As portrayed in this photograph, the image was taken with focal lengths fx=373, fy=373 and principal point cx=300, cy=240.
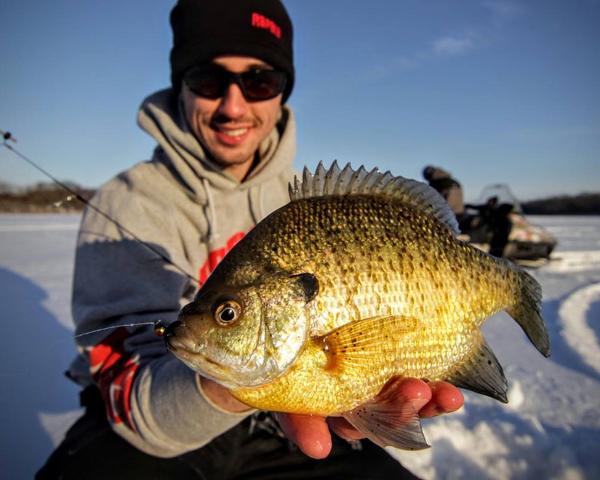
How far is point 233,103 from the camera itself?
7.50 ft

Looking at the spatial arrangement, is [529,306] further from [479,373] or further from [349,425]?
[349,425]

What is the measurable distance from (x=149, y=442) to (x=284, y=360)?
107cm

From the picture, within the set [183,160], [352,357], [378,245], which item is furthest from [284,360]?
[183,160]

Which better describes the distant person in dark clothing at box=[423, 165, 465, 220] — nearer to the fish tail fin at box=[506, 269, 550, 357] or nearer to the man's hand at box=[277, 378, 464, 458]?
the fish tail fin at box=[506, 269, 550, 357]

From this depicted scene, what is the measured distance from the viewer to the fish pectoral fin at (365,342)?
1.11 metres

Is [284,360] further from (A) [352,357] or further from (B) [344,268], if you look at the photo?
(B) [344,268]

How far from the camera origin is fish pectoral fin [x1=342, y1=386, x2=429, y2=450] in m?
1.10

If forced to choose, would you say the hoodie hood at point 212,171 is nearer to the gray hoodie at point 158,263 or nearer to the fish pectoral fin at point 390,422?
the gray hoodie at point 158,263

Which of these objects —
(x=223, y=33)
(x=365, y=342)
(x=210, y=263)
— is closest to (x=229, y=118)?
(x=223, y=33)

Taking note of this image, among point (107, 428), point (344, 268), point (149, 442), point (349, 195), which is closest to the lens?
point (344, 268)

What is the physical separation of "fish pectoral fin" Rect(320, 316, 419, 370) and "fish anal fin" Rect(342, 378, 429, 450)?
0.44 feet

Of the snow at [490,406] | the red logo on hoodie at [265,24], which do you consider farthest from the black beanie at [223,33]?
the snow at [490,406]

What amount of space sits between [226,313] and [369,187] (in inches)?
26.5

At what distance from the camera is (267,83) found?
2.37m
